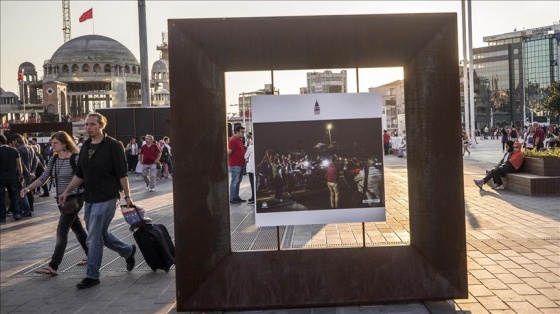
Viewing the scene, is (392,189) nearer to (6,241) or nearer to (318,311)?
(6,241)

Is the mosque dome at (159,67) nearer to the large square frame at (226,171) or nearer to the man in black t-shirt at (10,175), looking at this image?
the man in black t-shirt at (10,175)

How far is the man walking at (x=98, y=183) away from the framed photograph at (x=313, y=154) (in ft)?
5.88

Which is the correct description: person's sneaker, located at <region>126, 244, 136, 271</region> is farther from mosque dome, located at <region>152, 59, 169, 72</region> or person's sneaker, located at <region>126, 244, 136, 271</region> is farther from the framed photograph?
mosque dome, located at <region>152, 59, 169, 72</region>

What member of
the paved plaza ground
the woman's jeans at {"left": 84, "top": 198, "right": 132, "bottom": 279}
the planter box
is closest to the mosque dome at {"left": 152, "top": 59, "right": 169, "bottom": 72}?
the planter box

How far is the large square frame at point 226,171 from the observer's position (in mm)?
4816

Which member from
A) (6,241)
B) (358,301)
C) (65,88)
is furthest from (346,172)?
(65,88)

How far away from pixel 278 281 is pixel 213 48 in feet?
6.59

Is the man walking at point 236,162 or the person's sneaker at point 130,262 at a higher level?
the man walking at point 236,162

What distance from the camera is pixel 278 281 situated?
16.3ft

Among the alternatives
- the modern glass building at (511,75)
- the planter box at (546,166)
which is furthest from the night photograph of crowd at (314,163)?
the modern glass building at (511,75)

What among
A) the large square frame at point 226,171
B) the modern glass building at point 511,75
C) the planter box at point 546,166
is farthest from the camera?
the modern glass building at point 511,75

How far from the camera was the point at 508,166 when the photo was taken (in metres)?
13.7

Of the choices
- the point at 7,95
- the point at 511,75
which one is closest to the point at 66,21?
the point at 7,95

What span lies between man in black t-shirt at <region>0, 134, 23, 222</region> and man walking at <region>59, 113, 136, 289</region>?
6107mm
